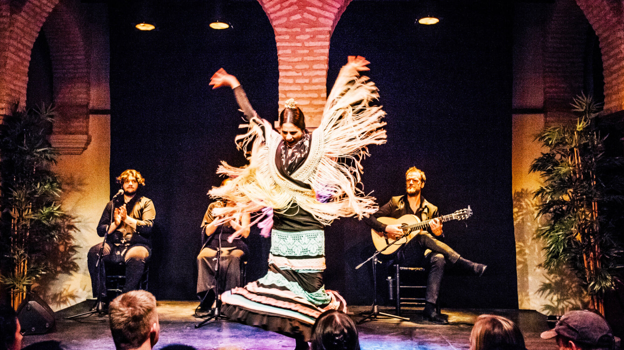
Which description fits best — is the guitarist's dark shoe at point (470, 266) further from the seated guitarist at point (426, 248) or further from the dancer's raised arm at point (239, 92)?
the dancer's raised arm at point (239, 92)

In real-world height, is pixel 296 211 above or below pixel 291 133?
below

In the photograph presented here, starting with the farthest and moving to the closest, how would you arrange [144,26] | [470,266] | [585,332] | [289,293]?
[144,26] < [470,266] < [289,293] < [585,332]

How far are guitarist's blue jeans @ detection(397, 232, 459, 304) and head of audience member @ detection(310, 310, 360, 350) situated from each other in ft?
14.1

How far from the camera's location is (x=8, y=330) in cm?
264

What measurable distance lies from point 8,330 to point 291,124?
2.11m

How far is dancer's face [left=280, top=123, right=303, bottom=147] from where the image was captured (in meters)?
4.06

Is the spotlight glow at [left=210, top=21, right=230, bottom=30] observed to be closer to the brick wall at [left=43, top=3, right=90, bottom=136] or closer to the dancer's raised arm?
the brick wall at [left=43, top=3, right=90, bottom=136]

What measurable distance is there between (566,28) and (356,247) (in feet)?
12.5

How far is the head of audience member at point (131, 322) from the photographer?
2484mm

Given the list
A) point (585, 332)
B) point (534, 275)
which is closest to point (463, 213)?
point (534, 275)

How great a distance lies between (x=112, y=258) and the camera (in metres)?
6.95

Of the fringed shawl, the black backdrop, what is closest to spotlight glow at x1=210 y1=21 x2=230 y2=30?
the black backdrop

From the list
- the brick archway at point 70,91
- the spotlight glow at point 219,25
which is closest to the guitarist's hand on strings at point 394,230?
the spotlight glow at point 219,25

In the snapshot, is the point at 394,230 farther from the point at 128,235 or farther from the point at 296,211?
the point at 128,235
